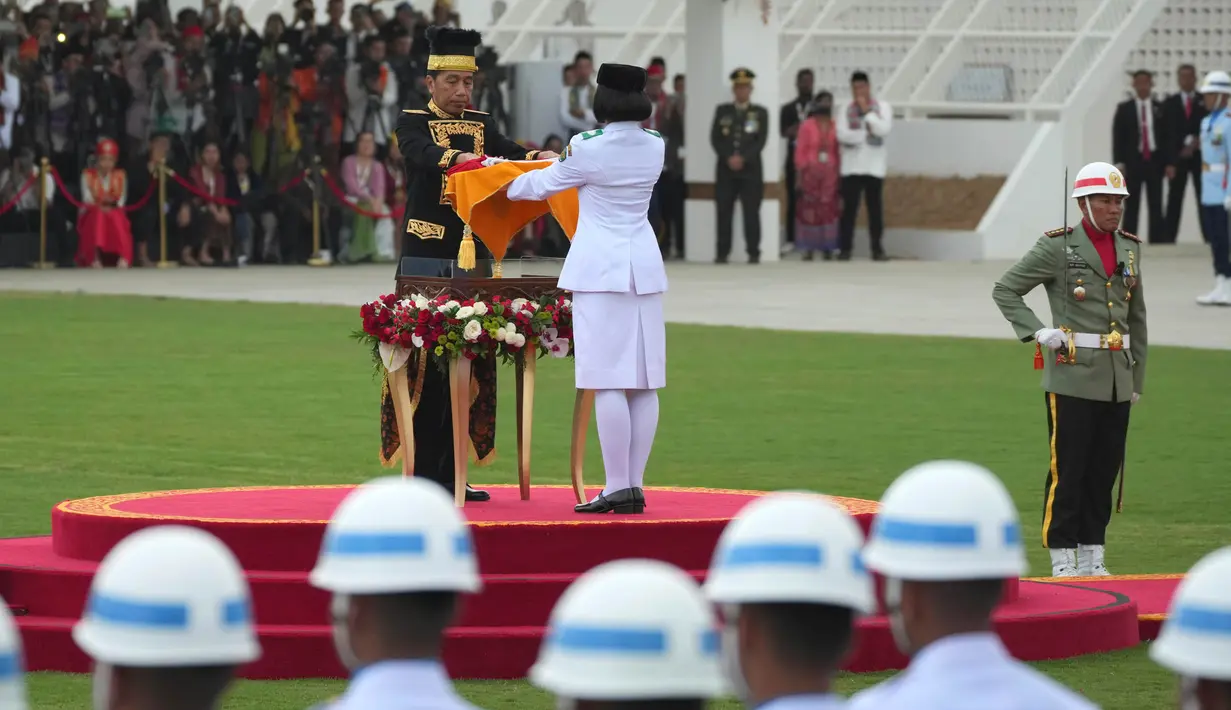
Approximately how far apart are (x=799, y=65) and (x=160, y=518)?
26.5m

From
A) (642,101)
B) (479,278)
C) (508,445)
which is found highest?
(642,101)

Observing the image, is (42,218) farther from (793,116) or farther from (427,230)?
(427,230)

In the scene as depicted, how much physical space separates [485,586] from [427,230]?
2.01 m

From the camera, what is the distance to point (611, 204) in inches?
366

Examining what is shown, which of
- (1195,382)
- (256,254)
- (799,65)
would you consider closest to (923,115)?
(799,65)

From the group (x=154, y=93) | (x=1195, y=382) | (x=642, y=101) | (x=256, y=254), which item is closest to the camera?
(x=642, y=101)

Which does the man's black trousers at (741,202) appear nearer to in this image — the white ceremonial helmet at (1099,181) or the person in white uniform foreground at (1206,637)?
the white ceremonial helmet at (1099,181)

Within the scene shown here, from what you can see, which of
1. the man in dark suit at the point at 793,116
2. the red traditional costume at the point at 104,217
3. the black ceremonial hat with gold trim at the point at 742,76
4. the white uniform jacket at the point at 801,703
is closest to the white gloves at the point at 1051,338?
the white uniform jacket at the point at 801,703

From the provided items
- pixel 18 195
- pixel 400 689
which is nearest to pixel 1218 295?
pixel 18 195

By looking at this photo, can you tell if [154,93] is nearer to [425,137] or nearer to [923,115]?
[923,115]

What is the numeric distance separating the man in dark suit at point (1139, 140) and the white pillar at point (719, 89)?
436 cm

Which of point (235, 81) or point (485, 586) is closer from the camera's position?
point (485, 586)

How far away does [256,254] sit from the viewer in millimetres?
29078

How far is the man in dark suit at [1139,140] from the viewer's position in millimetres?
30219
